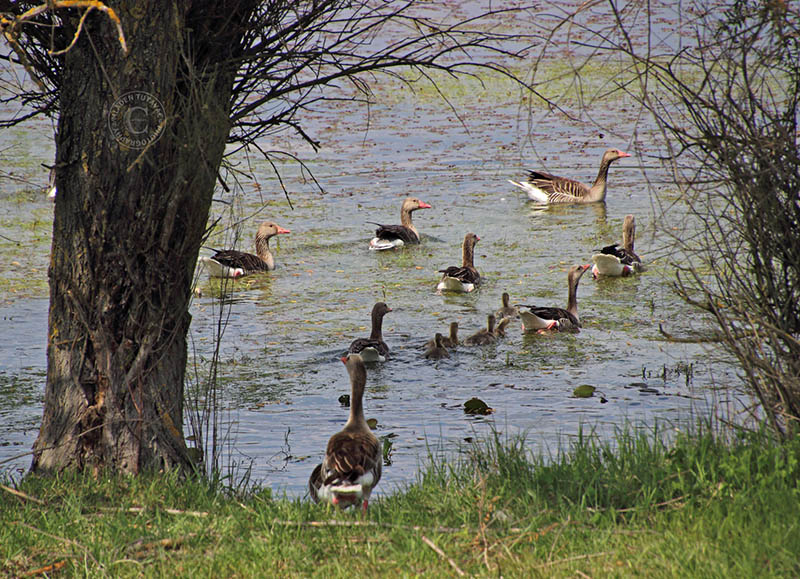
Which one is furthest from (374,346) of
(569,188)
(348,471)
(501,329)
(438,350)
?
(569,188)

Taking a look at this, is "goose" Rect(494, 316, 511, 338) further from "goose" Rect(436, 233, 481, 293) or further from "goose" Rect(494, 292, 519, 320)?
"goose" Rect(436, 233, 481, 293)

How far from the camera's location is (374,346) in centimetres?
1098

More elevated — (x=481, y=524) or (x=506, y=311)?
(x=506, y=311)

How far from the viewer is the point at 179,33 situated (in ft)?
21.1

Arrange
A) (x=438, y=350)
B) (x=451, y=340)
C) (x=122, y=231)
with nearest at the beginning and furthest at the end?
(x=122, y=231) < (x=438, y=350) < (x=451, y=340)

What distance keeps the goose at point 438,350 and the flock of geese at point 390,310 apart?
11mm

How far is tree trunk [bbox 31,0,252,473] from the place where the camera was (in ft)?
21.1

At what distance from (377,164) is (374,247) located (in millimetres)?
6538

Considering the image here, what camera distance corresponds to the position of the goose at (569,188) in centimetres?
1920

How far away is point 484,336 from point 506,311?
1.00 m

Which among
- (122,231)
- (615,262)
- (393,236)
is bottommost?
(122,231)

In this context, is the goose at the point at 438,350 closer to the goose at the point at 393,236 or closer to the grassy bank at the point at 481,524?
the goose at the point at 393,236

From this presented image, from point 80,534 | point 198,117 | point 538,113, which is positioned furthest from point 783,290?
point 538,113

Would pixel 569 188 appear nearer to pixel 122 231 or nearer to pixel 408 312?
pixel 408 312
